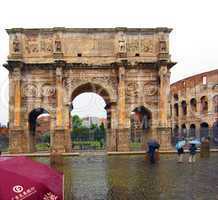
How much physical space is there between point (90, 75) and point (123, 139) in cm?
528

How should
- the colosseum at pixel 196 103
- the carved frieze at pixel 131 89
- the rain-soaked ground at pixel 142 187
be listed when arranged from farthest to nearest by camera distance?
1. the colosseum at pixel 196 103
2. the carved frieze at pixel 131 89
3. the rain-soaked ground at pixel 142 187

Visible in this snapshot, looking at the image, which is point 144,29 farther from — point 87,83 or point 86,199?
point 86,199

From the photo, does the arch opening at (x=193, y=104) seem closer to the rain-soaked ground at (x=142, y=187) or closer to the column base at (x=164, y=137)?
the column base at (x=164, y=137)

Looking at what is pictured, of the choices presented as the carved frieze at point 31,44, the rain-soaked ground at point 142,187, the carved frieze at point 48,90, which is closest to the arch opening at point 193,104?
the carved frieze at point 48,90

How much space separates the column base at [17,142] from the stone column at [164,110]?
9713 mm

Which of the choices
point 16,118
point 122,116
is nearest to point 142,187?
point 122,116

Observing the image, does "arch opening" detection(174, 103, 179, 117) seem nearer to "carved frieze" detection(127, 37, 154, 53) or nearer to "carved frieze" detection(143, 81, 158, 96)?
"carved frieze" detection(143, 81, 158, 96)

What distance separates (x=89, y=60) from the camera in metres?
30.5

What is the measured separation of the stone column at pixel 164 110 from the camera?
29984 mm

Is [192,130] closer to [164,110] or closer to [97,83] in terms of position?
[164,110]

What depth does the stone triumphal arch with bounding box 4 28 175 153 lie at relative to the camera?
29.9 metres

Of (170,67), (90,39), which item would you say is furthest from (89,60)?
(170,67)

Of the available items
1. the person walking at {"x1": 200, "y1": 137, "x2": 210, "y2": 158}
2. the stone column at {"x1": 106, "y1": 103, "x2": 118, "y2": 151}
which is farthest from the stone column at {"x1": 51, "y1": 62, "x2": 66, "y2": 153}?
the person walking at {"x1": 200, "y1": 137, "x2": 210, "y2": 158}

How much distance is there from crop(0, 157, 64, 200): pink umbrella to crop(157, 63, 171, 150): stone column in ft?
88.8
